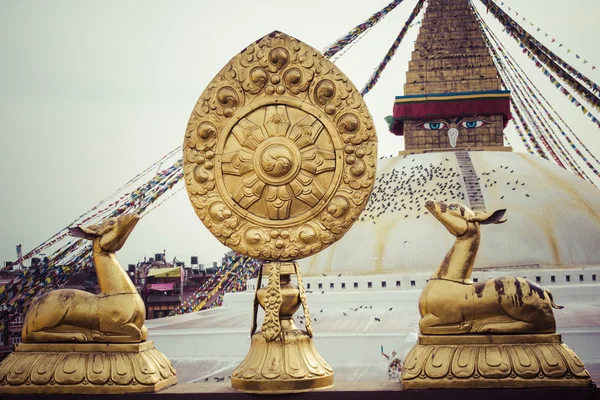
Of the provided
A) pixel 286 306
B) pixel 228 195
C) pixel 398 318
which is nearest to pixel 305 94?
pixel 228 195

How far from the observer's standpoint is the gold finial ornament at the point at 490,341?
3.71 metres

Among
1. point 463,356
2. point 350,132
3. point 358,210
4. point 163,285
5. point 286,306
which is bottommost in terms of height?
point 163,285

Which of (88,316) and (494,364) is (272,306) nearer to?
(88,316)

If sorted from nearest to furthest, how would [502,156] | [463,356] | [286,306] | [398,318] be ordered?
[463,356] < [286,306] < [398,318] < [502,156]

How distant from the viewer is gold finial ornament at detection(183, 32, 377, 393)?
4043mm

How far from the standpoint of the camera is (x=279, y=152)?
4.09 m

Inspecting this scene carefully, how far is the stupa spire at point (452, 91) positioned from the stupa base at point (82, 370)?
63.1ft

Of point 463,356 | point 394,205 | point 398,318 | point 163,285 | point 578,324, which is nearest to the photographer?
point 463,356

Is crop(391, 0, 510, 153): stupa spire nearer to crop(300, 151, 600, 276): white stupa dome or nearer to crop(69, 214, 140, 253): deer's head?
crop(300, 151, 600, 276): white stupa dome

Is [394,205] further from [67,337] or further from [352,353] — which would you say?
[67,337]

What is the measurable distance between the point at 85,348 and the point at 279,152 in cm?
138

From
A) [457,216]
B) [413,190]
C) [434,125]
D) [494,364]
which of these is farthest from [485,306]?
[434,125]

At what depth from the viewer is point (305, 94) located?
163 inches

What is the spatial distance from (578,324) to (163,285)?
59.9 feet
